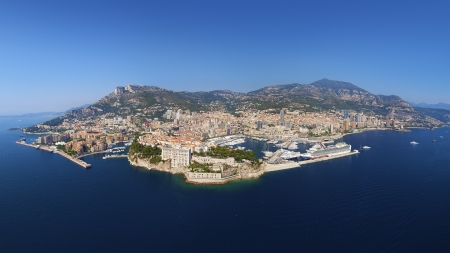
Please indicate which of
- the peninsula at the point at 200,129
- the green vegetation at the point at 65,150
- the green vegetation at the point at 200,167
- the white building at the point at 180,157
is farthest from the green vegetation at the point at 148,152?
the green vegetation at the point at 65,150

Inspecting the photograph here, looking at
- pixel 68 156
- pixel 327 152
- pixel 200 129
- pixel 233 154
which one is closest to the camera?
pixel 233 154

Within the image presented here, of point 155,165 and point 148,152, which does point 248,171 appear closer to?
point 155,165

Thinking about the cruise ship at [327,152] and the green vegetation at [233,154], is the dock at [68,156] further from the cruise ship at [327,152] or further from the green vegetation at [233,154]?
the cruise ship at [327,152]

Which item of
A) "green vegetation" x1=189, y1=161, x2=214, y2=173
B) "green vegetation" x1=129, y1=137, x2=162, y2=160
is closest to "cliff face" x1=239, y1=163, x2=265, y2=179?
"green vegetation" x1=189, y1=161, x2=214, y2=173

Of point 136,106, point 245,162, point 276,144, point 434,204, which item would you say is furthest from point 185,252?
point 136,106

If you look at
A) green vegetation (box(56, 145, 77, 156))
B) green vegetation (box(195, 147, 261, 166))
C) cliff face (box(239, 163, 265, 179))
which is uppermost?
green vegetation (box(195, 147, 261, 166))

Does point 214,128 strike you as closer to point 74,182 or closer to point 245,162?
point 245,162

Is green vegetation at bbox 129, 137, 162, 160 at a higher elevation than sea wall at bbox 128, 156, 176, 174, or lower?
higher

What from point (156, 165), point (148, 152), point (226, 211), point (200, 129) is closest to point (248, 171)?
point (226, 211)

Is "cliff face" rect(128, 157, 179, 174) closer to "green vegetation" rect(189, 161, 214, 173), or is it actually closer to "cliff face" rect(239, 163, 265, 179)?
"green vegetation" rect(189, 161, 214, 173)
